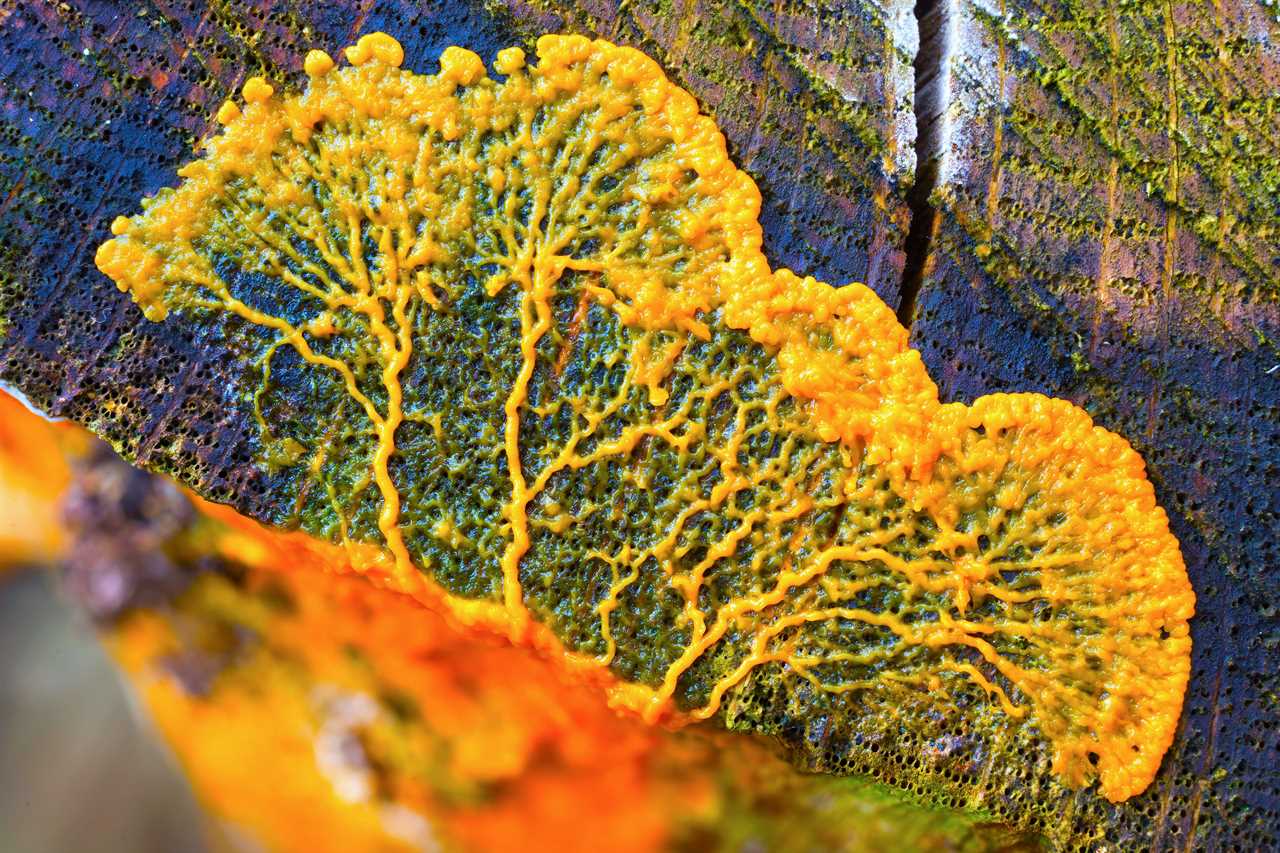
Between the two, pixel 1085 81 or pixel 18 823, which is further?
pixel 18 823

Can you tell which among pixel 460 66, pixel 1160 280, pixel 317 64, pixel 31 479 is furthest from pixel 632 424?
pixel 31 479

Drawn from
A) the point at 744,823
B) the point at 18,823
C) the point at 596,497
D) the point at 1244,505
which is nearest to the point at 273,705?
the point at 18,823

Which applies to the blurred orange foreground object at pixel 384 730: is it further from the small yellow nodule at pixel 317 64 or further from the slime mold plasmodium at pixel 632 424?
the small yellow nodule at pixel 317 64

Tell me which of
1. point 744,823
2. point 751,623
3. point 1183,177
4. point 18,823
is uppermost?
point 1183,177

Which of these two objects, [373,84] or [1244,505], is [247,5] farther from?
[1244,505]

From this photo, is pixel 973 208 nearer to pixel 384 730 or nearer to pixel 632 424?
pixel 632 424

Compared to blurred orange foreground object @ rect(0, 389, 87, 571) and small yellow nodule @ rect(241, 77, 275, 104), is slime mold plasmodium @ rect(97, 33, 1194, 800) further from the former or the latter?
blurred orange foreground object @ rect(0, 389, 87, 571)

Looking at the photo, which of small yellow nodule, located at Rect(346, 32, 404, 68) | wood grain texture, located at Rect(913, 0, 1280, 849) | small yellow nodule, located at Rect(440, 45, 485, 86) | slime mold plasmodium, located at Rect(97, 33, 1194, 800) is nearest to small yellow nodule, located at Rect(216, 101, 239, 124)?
slime mold plasmodium, located at Rect(97, 33, 1194, 800)
